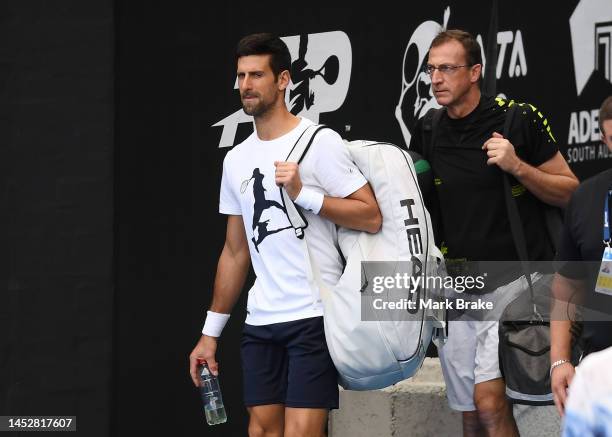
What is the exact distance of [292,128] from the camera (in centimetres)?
481

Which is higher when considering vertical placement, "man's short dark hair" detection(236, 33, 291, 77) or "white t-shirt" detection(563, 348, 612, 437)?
"man's short dark hair" detection(236, 33, 291, 77)

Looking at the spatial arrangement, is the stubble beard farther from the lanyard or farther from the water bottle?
the lanyard

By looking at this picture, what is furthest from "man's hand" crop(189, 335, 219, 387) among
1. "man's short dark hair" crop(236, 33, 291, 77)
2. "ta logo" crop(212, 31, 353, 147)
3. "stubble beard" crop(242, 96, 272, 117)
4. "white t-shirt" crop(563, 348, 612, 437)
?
"white t-shirt" crop(563, 348, 612, 437)

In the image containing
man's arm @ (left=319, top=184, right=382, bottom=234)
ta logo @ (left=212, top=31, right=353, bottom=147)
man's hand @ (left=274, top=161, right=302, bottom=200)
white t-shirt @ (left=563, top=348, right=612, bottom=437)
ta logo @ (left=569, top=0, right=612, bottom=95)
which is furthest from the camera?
ta logo @ (left=569, top=0, right=612, bottom=95)

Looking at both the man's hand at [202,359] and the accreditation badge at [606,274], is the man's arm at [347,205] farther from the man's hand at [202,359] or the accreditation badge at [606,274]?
the accreditation badge at [606,274]

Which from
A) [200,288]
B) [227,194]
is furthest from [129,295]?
[227,194]

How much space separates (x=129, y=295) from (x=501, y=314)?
1.95m

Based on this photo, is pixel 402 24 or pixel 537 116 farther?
pixel 402 24

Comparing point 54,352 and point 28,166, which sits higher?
point 28,166

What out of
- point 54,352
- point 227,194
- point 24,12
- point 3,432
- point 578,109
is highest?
point 24,12

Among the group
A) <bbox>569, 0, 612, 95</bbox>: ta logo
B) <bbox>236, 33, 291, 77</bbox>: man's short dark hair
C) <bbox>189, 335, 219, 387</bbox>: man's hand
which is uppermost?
<bbox>569, 0, 612, 95</bbox>: ta logo

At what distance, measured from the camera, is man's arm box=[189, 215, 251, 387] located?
199 inches

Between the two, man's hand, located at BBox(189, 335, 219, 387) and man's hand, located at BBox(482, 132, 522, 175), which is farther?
man's hand, located at BBox(189, 335, 219, 387)

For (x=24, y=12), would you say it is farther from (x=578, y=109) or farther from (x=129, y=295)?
(x=578, y=109)
